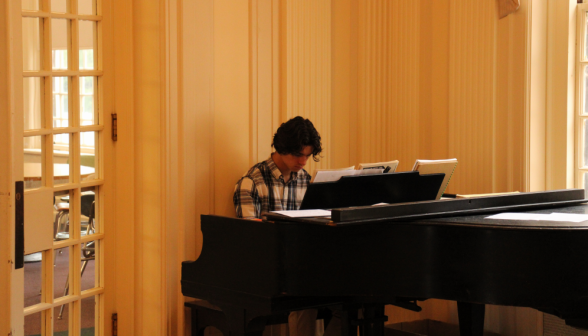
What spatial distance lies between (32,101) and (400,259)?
5.40 feet

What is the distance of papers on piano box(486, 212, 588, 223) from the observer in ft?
7.38

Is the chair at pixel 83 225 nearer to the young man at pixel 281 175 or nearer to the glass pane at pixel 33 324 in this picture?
the glass pane at pixel 33 324

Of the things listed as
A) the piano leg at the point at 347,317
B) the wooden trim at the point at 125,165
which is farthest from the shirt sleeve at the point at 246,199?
the piano leg at the point at 347,317

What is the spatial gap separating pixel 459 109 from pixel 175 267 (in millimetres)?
1879

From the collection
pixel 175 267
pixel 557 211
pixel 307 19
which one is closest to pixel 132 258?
pixel 175 267

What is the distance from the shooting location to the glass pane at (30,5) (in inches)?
96.9

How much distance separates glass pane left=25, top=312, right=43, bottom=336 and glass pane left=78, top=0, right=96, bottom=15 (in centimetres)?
136

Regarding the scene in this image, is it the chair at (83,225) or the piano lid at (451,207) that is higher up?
the piano lid at (451,207)

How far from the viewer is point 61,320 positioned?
274 cm

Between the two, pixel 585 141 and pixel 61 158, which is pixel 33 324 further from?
pixel 585 141

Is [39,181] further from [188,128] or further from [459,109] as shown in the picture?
[459,109]

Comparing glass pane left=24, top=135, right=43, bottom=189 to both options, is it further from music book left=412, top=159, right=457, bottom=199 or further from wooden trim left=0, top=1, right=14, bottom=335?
music book left=412, top=159, right=457, bottom=199

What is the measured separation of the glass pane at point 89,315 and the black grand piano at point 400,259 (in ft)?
2.60

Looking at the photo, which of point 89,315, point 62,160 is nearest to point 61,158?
point 62,160
